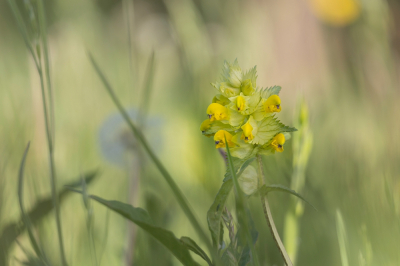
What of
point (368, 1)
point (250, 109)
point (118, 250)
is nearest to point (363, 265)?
point (250, 109)

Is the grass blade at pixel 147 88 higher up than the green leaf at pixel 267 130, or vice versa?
the grass blade at pixel 147 88

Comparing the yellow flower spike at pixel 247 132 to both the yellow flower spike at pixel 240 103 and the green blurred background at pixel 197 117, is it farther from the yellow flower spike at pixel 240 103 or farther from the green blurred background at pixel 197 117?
the green blurred background at pixel 197 117

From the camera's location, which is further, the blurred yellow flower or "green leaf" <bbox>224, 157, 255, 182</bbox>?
the blurred yellow flower

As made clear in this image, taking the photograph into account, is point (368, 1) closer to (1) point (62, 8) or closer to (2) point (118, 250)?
(2) point (118, 250)

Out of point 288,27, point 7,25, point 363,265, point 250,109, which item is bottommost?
point 363,265

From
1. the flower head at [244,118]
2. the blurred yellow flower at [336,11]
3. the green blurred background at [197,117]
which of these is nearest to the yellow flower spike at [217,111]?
the flower head at [244,118]

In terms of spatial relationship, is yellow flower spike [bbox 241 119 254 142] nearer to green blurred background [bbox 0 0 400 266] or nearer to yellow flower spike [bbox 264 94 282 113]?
yellow flower spike [bbox 264 94 282 113]

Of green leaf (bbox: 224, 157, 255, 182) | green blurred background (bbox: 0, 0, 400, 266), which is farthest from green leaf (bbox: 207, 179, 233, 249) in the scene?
green blurred background (bbox: 0, 0, 400, 266)

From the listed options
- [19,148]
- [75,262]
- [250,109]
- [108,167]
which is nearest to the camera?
[250,109]

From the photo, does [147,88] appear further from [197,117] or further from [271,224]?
[197,117]
